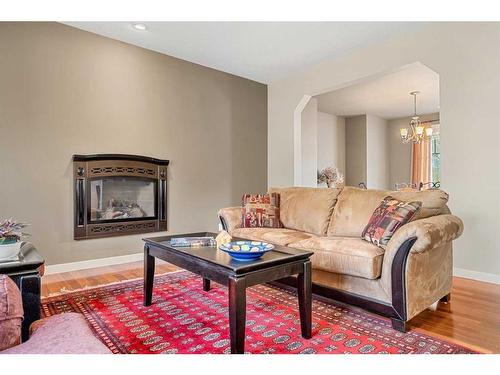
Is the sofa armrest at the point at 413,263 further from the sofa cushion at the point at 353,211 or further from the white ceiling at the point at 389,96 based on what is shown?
the white ceiling at the point at 389,96

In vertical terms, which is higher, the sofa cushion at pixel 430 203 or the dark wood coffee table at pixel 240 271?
the sofa cushion at pixel 430 203

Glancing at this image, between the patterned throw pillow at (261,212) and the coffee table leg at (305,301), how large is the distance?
147 centimetres

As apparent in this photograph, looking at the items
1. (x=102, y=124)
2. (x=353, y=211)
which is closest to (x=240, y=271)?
(x=353, y=211)

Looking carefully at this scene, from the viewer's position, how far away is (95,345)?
3.36 feet

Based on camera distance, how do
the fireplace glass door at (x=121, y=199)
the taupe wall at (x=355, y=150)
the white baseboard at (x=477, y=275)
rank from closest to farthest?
the white baseboard at (x=477, y=275) → the fireplace glass door at (x=121, y=199) → the taupe wall at (x=355, y=150)

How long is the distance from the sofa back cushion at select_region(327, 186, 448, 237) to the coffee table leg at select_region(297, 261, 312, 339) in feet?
3.25

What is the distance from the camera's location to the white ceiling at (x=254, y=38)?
143 inches

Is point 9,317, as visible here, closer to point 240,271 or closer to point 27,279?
point 27,279

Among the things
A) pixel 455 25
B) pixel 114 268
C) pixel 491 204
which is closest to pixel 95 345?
pixel 114 268

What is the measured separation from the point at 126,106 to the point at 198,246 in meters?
2.58

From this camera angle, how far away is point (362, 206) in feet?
9.56

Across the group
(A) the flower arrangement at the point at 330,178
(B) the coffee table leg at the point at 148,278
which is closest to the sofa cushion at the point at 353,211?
(B) the coffee table leg at the point at 148,278

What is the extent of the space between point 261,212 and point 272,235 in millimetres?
554

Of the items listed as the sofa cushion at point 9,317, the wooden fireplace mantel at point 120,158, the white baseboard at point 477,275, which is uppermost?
the wooden fireplace mantel at point 120,158
